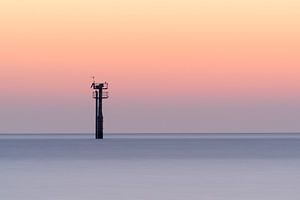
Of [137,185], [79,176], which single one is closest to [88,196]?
[137,185]

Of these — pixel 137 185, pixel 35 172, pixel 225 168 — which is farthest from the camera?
pixel 225 168

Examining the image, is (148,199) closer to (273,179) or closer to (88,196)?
(88,196)

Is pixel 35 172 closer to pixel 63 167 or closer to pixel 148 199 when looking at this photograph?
pixel 63 167

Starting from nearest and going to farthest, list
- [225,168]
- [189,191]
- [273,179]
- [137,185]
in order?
1. [189,191]
2. [137,185]
3. [273,179]
4. [225,168]

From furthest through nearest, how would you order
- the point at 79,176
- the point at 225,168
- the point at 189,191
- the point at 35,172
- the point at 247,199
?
the point at 225,168 → the point at 35,172 → the point at 79,176 → the point at 189,191 → the point at 247,199

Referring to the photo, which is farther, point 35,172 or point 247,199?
point 35,172

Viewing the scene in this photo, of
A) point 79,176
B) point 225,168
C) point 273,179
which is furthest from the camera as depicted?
point 225,168

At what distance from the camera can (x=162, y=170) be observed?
1633 inches

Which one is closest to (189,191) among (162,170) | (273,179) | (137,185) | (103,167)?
(137,185)

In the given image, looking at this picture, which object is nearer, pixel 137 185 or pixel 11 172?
pixel 137 185

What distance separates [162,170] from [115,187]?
32.1ft

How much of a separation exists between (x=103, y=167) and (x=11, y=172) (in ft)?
18.6

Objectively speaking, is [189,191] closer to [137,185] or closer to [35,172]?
[137,185]

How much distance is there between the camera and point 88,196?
2850 centimetres
